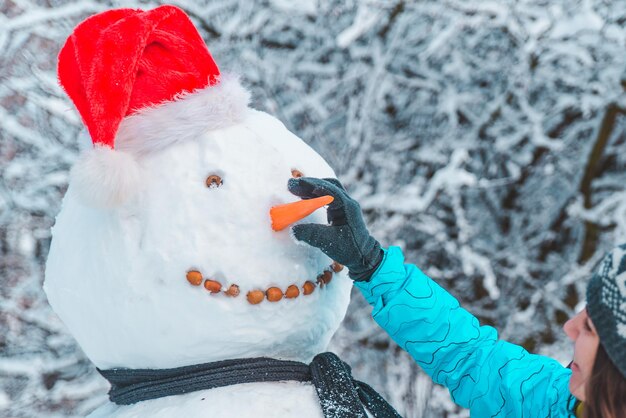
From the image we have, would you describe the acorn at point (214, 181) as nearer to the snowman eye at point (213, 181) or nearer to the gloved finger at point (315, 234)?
the snowman eye at point (213, 181)

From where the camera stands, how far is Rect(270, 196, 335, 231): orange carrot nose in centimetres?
109

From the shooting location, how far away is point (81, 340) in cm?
126

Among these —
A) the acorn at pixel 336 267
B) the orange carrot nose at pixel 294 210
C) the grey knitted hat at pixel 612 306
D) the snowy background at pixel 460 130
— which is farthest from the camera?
the snowy background at pixel 460 130

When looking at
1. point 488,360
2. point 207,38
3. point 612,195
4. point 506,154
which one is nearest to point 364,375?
point 506,154

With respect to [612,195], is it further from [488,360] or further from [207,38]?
[488,360]

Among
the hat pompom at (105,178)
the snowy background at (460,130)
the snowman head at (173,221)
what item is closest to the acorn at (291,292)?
the snowman head at (173,221)

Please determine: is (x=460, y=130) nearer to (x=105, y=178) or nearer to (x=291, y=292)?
(x=291, y=292)

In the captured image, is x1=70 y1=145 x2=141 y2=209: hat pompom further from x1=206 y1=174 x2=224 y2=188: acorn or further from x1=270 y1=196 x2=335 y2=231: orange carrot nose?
x1=270 y1=196 x2=335 y2=231: orange carrot nose

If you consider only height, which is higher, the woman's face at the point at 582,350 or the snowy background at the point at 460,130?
the woman's face at the point at 582,350

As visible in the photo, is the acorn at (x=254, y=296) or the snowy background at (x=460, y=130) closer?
the acorn at (x=254, y=296)

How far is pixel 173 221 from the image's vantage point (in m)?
1.14

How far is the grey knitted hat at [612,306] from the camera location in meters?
0.93

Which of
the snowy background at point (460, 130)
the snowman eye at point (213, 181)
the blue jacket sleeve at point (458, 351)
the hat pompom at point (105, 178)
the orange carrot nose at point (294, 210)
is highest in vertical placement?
the orange carrot nose at point (294, 210)

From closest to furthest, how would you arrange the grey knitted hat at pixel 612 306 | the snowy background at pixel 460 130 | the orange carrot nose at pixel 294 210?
the grey knitted hat at pixel 612 306, the orange carrot nose at pixel 294 210, the snowy background at pixel 460 130
